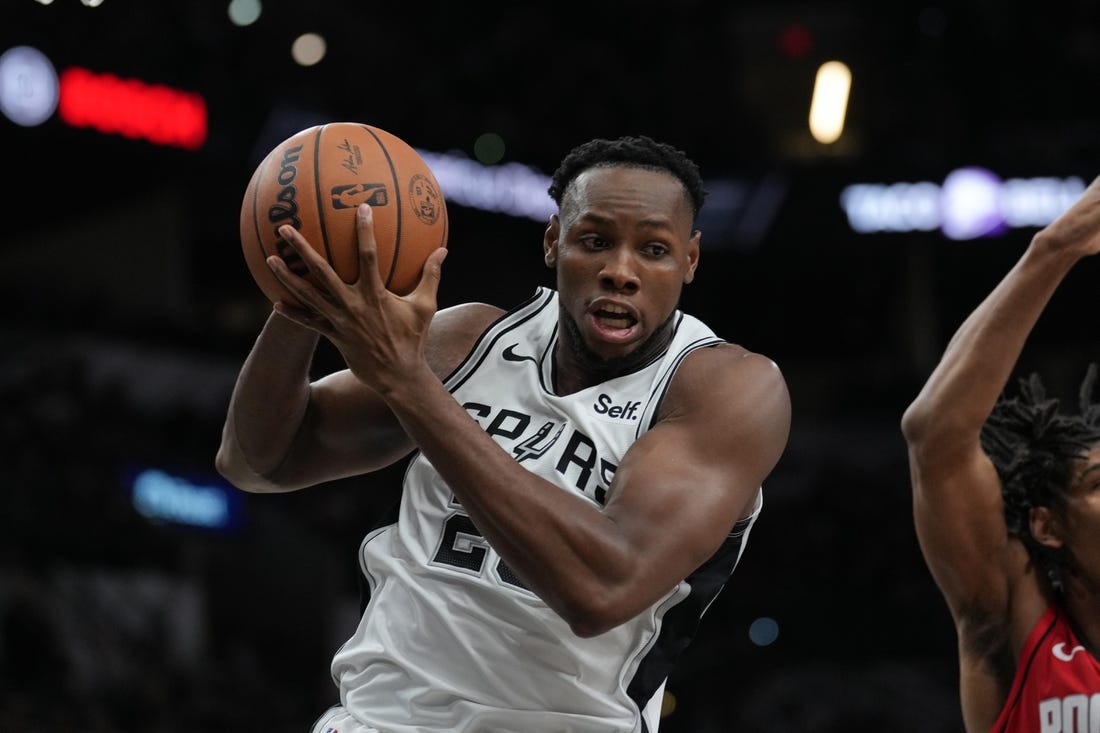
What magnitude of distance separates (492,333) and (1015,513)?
4.09ft

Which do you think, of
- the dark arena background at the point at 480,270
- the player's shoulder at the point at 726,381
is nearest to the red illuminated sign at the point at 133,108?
the dark arena background at the point at 480,270

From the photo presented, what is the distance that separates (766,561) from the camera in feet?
47.4

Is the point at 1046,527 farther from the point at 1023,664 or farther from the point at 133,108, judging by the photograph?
the point at 133,108

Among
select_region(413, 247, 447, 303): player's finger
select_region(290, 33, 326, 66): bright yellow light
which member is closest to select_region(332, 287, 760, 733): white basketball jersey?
select_region(413, 247, 447, 303): player's finger

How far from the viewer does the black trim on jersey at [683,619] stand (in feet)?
9.45

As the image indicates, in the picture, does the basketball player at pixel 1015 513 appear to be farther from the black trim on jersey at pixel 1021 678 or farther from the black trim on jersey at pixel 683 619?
the black trim on jersey at pixel 683 619

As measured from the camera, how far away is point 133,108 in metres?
11.8

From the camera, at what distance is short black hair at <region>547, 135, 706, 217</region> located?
3035 mm

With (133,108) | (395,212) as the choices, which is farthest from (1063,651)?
(133,108)

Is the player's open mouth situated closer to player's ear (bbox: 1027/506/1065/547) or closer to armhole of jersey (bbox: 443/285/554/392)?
armhole of jersey (bbox: 443/285/554/392)

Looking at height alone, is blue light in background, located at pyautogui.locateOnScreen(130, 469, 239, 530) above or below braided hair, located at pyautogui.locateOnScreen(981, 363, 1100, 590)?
below

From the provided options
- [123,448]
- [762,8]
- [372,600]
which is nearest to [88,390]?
[123,448]

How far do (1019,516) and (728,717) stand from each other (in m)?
9.60

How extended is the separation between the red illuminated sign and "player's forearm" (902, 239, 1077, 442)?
30.2 ft
